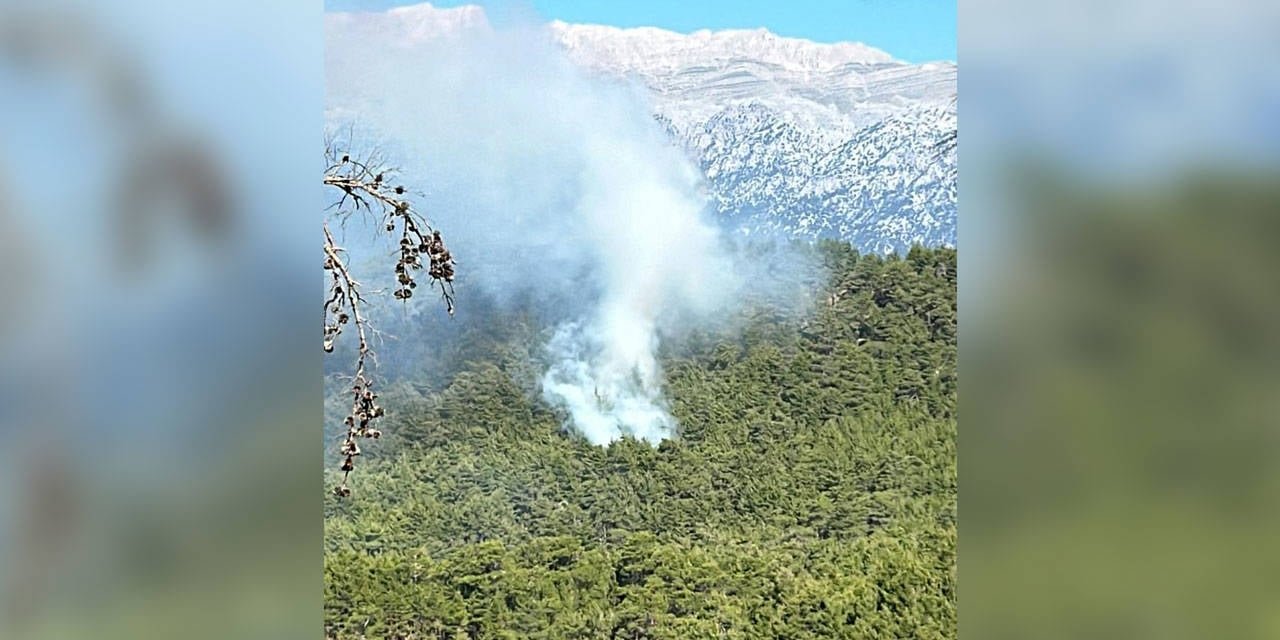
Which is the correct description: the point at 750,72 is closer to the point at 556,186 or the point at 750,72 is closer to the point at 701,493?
the point at 556,186

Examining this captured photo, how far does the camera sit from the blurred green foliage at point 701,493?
432 cm

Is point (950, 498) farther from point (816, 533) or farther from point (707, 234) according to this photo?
point (707, 234)

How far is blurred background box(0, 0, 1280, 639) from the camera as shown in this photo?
0.57 metres
